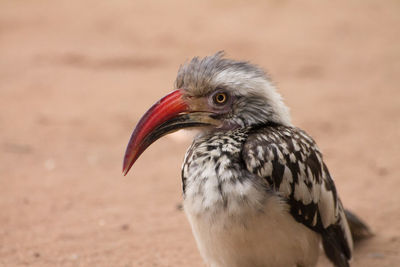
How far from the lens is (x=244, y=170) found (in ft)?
9.53

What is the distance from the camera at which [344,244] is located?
3.52 metres

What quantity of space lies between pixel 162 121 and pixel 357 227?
5.82 ft

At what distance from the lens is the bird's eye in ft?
10.6

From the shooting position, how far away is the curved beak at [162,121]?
10.2 feet

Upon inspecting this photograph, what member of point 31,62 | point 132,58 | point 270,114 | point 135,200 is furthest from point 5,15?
point 270,114

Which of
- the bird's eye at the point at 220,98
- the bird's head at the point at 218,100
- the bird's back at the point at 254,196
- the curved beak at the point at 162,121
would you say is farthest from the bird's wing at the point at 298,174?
the curved beak at the point at 162,121

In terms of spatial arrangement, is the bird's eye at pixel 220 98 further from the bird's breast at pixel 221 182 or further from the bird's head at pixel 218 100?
the bird's breast at pixel 221 182

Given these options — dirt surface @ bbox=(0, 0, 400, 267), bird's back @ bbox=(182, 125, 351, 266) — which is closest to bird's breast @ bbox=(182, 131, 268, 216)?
bird's back @ bbox=(182, 125, 351, 266)

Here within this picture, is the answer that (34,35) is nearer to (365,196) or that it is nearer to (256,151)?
(365,196)

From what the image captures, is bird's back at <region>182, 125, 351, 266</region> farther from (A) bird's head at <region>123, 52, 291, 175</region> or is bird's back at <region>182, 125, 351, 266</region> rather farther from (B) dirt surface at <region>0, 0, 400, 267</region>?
(B) dirt surface at <region>0, 0, 400, 267</region>

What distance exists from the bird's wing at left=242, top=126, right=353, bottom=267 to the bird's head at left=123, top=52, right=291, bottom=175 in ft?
0.43

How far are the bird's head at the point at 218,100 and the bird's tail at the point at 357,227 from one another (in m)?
1.10

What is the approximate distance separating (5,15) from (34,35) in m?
1.17

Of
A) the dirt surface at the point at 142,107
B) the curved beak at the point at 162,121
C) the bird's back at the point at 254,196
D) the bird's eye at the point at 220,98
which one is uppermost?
the dirt surface at the point at 142,107
